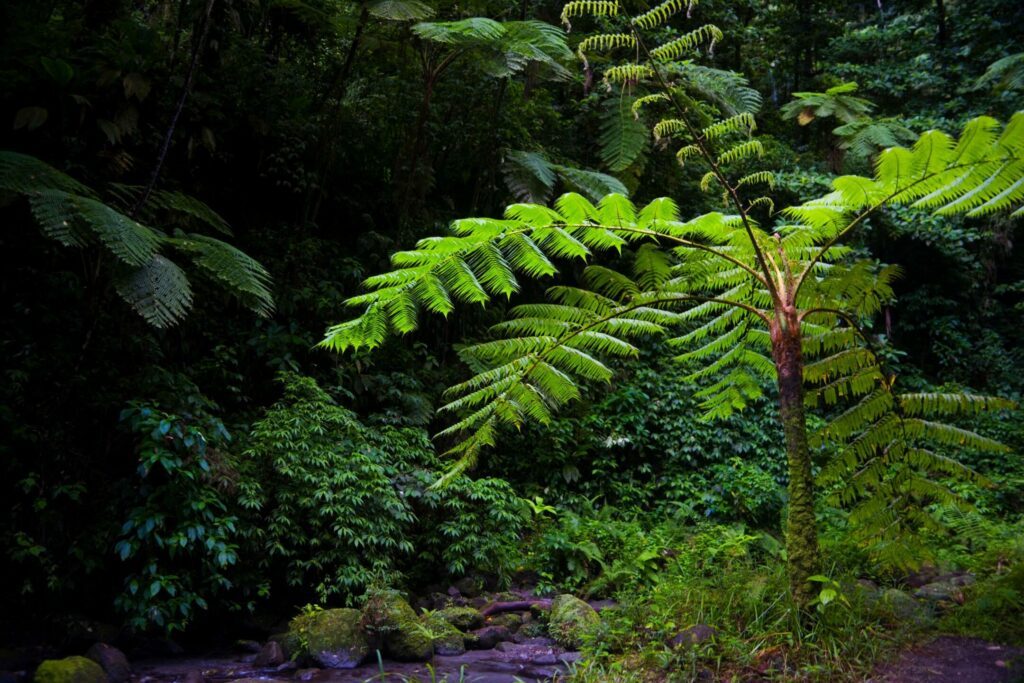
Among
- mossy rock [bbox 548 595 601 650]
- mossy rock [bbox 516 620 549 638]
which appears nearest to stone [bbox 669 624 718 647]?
mossy rock [bbox 548 595 601 650]

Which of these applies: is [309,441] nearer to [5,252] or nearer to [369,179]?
[5,252]

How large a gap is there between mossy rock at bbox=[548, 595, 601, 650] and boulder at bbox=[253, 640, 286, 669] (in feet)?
A: 5.61

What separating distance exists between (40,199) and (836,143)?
34.0 ft

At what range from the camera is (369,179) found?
7.25 meters

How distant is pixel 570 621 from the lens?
4.18 m

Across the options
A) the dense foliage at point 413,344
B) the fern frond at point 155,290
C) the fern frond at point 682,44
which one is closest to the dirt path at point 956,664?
the dense foliage at point 413,344

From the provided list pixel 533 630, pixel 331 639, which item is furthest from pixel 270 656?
pixel 533 630

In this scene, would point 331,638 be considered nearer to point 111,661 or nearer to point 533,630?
point 111,661

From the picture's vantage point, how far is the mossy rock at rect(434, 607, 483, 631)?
14.4 feet

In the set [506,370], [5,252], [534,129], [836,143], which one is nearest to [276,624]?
[506,370]

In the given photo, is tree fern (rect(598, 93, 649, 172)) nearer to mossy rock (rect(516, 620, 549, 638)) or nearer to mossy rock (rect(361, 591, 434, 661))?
mossy rock (rect(516, 620, 549, 638))

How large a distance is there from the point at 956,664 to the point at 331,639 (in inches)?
125

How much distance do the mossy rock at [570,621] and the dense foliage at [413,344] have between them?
17.4 inches

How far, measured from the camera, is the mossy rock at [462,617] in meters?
4.38
